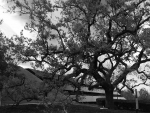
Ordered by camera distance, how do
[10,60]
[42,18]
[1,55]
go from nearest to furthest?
1. [42,18]
2. [10,60]
3. [1,55]

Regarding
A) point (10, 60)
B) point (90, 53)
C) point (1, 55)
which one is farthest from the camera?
point (1, 55)

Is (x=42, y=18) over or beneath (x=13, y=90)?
over

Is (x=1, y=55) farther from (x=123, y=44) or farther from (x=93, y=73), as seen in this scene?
(x=123, y=44)

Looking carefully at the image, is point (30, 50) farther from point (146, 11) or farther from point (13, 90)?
point (146, 11)

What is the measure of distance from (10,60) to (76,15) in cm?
704

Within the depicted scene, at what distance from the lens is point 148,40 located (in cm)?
1448

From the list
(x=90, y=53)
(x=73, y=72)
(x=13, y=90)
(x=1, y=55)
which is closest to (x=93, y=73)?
(x=73, y=72)

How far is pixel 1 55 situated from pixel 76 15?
8582 mm

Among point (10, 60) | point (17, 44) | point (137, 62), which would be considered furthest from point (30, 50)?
point (137, 62)

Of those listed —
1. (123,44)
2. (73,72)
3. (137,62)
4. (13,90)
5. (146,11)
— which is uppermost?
(146,11)

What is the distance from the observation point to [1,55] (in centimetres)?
2030

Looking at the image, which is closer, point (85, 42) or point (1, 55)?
point (85, 42)

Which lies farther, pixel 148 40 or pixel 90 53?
pixel 90 53

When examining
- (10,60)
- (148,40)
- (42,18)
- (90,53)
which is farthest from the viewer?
(10,60)
